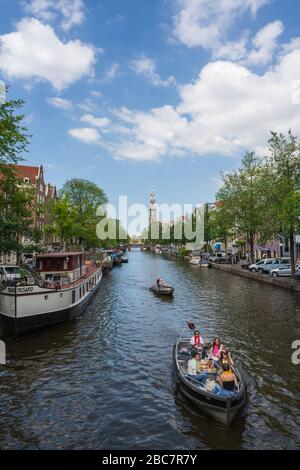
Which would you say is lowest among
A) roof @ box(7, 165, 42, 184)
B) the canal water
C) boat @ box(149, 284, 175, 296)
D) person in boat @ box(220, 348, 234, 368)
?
the canal water

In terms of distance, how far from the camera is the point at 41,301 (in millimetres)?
24500

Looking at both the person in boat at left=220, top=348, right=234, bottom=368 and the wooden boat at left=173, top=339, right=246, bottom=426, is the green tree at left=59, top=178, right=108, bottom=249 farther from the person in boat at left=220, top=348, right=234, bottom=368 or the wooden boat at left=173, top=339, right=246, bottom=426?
the wooden boat at left=173, top=339, right=246, bottom=426

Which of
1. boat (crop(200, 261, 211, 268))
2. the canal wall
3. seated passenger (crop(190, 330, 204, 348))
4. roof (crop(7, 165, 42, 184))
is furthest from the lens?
roof (crop(7, 165, 42, 184))

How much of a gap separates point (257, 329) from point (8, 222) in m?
20.6

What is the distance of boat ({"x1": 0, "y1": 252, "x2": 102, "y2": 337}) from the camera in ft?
75.2

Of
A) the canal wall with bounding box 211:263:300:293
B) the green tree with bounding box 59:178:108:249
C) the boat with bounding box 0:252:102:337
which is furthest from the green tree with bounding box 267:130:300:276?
the green tree with bounding box 59:178:108:249

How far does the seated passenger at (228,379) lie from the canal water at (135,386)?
3.69 feet

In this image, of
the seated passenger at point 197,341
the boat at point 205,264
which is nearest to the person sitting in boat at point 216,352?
the seated passenger at point 197,341

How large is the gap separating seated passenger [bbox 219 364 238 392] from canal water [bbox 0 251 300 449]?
3.69 feet

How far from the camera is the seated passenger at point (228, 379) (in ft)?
42.6

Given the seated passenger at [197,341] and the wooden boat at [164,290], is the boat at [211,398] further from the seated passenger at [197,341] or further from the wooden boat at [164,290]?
the wooden boat at [164,290]
